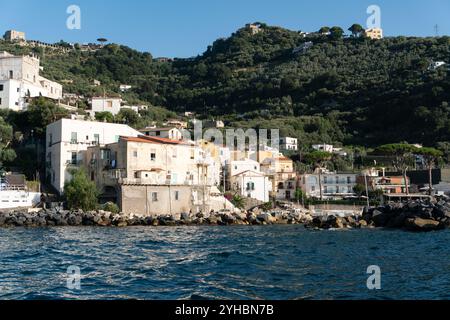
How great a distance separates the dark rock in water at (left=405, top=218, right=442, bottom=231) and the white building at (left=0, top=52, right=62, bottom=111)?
1711 inches

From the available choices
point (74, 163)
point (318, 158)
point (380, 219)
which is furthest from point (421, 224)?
point (318, 158)

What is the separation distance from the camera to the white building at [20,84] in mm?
64938

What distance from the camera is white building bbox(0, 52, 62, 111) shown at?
64.9m

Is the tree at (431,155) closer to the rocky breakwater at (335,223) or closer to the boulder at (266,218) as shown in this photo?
the rocky breakwater at (335,223)

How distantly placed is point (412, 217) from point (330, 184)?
29.8 m

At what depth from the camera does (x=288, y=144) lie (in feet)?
298

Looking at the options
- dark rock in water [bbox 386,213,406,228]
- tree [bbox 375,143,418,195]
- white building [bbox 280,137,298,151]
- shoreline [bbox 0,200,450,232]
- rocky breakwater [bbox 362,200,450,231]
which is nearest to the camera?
rocky breakwater [bbox 362,200,450,231]

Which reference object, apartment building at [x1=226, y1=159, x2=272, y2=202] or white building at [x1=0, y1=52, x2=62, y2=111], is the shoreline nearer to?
apartment building at [x1=226, y1=159, x2=272, y2=202]

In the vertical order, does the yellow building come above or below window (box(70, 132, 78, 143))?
above

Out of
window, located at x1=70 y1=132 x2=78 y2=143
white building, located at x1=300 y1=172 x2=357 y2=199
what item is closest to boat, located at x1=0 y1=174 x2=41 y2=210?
window, located at x1=70 y1=132 x2=78 y2=143

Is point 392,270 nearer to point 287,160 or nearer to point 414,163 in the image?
point 287,160

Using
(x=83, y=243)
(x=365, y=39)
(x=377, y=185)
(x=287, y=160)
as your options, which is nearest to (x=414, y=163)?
(x=377, y=185)

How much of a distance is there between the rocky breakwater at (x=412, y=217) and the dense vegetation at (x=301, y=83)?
36.0 meters

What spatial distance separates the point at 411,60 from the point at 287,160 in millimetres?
57649
